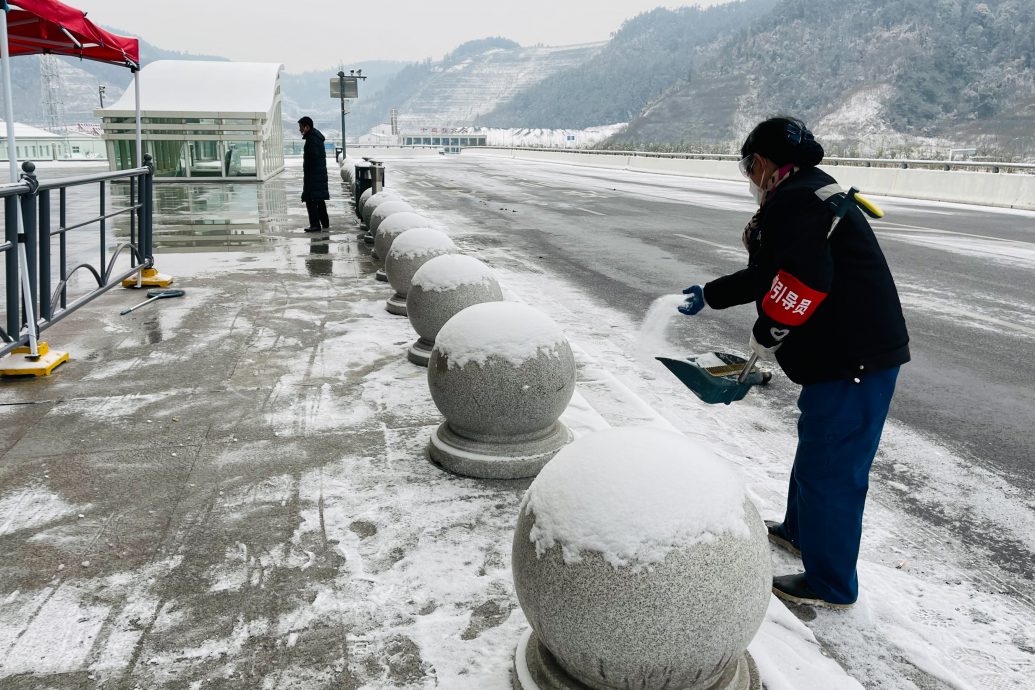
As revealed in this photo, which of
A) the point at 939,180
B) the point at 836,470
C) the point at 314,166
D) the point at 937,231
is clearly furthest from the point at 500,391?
the point at 939,180

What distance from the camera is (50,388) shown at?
6.03 m

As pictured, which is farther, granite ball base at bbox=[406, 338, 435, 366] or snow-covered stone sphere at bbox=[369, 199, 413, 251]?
snow-covered stone sphere at bbox=[369, 199, 413, 251]

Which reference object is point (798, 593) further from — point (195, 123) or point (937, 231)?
point (195, 123)

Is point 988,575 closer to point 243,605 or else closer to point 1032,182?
point 243,605

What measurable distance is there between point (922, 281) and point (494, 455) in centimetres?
950

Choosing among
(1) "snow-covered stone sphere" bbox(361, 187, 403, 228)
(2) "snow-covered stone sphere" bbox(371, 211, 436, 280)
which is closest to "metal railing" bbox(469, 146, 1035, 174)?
(1) "snow-covered stone sphere" bbox(361, 187, 403, 228)

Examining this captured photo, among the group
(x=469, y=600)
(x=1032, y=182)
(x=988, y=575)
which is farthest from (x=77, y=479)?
(x=1032, y=182)

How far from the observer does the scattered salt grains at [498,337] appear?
462 cm

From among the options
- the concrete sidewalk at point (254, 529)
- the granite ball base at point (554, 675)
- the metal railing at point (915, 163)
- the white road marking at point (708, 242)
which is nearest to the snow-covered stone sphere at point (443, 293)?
the concrete sidewalk at point (254, 529)

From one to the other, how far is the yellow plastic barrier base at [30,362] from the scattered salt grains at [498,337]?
370cm

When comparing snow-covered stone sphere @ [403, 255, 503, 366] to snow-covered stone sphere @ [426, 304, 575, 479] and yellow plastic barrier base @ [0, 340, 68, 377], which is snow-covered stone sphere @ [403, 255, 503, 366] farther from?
yellow plastic barrier base @ [0, 340, 68, 377]

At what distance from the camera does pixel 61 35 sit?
28.2 ft

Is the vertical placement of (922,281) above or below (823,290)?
below

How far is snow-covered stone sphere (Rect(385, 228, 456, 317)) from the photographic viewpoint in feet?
27.3
